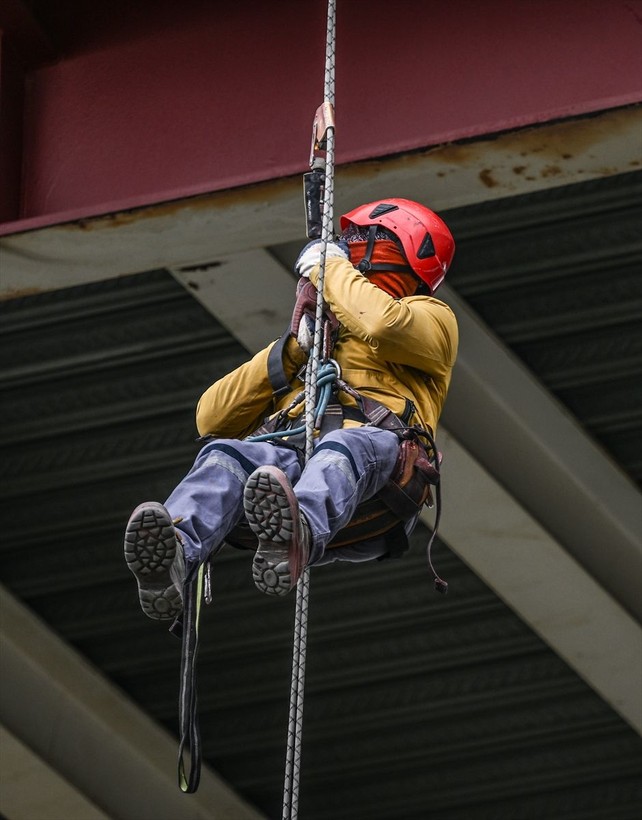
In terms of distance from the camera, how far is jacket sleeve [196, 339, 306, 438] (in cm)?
759

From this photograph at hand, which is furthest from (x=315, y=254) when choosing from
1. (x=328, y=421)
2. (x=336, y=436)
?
(x=336, y=436)

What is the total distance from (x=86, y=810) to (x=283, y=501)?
16.5 ft

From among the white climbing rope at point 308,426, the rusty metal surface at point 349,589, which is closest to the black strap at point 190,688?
the white climbing rope at point 308,426

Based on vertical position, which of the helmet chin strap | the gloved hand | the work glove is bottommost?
the work glove

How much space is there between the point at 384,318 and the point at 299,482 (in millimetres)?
636

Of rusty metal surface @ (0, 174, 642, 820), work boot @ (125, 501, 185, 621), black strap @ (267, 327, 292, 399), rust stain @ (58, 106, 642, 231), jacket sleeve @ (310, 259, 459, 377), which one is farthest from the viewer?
rusty metal surface @ (0, 174, 642, 820)

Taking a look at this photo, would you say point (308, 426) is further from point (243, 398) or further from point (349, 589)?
point (349, 589)

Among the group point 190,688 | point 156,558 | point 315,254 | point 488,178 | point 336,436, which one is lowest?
point 190,688

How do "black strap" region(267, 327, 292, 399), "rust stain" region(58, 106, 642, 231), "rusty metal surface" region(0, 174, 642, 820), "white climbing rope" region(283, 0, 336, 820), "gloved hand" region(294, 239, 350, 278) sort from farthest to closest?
"rusty metal surface" region(0, 174, 642, 820) < "rust stain" region(58, 106, 642, 231) < "black strap" region(267, 327, 292, 399) < "gloved hand" region(294, 239, 350, 278) < "white climbing rope" region(283, 0, 336, 820)

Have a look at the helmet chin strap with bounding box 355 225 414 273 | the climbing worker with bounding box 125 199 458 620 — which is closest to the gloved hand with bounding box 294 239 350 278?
the climbing worker with bounding box 125 199 458 620

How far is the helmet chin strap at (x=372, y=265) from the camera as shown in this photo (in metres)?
7.57

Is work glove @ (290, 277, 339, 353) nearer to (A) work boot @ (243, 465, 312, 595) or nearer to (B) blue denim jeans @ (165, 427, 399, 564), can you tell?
(B) blue denim jeans @ (165, 427, 399, 564)

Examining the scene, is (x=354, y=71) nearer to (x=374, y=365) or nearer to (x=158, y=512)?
(x=374, y=365)

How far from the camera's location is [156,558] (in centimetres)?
655
